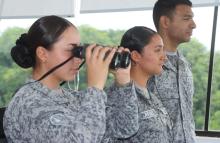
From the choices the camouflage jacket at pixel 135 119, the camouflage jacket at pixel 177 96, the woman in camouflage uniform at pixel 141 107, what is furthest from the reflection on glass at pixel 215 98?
the camouflage jacket at pixel 135 119

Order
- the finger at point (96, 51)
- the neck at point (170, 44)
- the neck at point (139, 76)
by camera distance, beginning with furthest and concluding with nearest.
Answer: the neck at point (170, 44) → the neck at point (139, 76) → the finger at point (96, 51)

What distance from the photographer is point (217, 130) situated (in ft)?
11.4

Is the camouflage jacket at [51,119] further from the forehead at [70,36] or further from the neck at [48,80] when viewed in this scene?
the forehead at [70,36]

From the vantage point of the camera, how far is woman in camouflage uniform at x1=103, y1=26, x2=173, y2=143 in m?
1.49

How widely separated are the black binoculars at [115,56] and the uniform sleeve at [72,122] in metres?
0.13

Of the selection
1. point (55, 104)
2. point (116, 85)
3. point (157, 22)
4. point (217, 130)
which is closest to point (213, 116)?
point (217, 130)

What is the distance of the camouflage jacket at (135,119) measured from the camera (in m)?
1.48

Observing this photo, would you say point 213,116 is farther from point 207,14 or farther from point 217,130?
point 207,14

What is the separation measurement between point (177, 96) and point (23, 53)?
37.6 inches

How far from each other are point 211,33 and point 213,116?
2.49ft

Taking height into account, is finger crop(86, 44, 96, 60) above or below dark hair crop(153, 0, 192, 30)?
below

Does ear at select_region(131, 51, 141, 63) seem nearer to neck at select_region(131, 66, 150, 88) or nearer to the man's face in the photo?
neck at select_region(131, 66, 150, 88)

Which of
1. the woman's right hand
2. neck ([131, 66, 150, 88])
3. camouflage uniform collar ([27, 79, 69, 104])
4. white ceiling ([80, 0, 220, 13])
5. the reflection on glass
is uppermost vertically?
white ceiling ([80, 0, 220, 13])

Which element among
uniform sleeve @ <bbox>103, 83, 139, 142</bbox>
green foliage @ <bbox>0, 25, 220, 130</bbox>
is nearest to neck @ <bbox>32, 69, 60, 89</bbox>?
uniform sleeve @ <bbox>103, 83, 139, 142</bbox>
